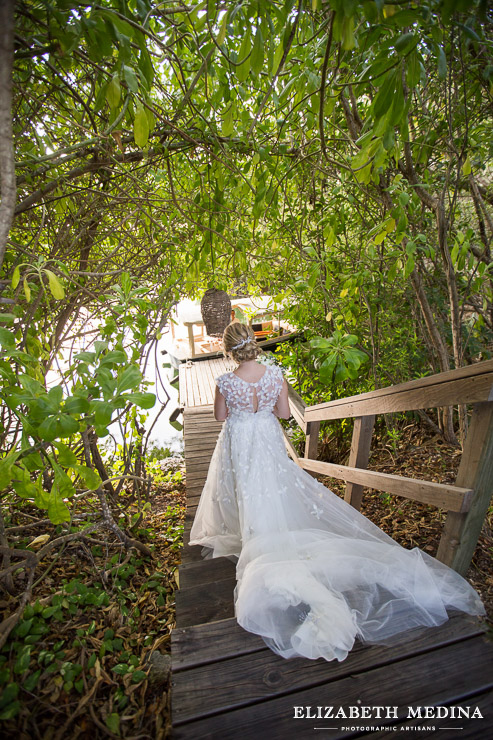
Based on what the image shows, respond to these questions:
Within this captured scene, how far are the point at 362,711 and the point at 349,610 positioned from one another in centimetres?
36

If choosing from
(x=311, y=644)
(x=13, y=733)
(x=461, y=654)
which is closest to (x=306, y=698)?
(x=311, y=644)

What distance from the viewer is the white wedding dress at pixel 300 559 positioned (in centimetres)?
153

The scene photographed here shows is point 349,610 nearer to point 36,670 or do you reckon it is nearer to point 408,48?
point 36,670

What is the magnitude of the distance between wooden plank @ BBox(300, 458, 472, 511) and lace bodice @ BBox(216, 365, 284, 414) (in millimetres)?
728

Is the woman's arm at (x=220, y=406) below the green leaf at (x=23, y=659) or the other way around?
the other way around

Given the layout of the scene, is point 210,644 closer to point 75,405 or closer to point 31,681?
point 31,681

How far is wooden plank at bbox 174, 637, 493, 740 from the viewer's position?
120cm

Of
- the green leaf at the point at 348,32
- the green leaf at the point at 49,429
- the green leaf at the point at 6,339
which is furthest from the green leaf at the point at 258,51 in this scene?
the green leaf at the point at 49,429

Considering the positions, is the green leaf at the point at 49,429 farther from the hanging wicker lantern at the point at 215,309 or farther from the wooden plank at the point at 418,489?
the hanging wicker lantern at the point at 215,309

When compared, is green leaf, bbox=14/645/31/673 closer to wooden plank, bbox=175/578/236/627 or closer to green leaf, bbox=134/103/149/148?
wooden plank, bbox=175/578/236/627

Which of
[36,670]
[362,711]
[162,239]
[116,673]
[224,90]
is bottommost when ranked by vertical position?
[116,673]

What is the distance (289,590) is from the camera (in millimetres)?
1640

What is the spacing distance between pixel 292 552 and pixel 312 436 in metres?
1.62

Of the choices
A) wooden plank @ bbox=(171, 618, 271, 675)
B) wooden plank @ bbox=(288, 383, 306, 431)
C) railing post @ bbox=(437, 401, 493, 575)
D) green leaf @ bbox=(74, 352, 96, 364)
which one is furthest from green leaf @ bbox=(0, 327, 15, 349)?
wooden plank @ bbox=(288, 383, 306, 431)
